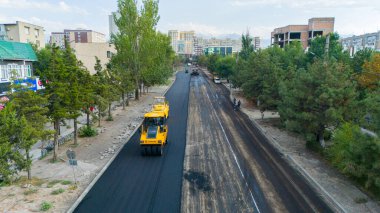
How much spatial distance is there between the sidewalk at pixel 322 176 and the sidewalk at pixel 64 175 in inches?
538

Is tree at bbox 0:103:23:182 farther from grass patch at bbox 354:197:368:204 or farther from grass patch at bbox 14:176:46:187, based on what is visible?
grass patch at bbox 354:197:368:204

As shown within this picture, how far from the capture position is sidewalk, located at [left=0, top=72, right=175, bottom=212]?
1430cm

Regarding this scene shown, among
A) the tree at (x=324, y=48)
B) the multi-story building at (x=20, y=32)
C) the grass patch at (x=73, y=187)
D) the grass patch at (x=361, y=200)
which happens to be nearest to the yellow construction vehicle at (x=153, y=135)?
the grass patch at (x=73, y=187)

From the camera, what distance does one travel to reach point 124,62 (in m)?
47.2

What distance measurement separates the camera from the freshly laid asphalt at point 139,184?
14242mm

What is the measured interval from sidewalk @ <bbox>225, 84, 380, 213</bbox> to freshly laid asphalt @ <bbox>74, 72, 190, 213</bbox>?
8.16 metres

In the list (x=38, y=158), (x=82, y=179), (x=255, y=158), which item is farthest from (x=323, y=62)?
(x=38, y=158)

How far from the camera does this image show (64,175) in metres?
18.0

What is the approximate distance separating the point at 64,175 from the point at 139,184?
5222mm

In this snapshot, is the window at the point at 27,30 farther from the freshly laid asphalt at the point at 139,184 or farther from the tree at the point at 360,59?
the tree at the point at 360,59

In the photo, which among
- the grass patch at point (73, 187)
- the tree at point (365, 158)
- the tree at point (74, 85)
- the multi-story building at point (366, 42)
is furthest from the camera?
the multi-story building at point (366, 42)

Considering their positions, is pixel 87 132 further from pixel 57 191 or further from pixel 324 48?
pixel 324 48

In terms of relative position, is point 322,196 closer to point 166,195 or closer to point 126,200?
point 166,195

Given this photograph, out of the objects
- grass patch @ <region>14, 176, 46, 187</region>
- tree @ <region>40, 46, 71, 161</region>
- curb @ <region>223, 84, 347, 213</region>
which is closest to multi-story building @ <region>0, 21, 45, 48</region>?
tree @ <region>40, 46, 71, 161</region>
